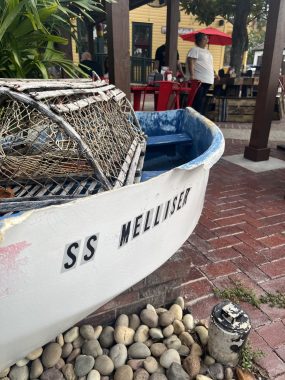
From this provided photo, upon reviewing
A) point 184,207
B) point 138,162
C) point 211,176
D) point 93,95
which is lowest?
point 211,176

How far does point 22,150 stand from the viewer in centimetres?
196

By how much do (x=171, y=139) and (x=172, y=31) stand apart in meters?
5.69

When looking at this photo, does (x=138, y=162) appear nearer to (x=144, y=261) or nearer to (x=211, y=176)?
(x=144, y=261)

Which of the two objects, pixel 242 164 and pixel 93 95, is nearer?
pixel 93 95

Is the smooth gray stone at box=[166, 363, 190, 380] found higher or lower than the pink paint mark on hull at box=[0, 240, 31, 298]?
lower

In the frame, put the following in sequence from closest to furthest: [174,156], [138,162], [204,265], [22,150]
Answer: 1. [22,150]
2. [138,162]
3. [204,265]
4. [174,156]

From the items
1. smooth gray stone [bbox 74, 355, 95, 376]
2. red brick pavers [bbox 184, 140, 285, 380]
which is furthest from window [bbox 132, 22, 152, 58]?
smooth gray stone [bbox 74, 355, 95, 376]

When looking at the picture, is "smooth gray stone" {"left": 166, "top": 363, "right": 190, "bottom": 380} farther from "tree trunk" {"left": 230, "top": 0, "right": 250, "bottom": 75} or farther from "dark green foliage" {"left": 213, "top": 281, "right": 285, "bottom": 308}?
"tree trunk" {"left": 230, "top": 0, "right": 250, "bottom": 75}

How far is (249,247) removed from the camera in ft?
9.17

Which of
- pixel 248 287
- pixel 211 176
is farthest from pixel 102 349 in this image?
pixel 211 176

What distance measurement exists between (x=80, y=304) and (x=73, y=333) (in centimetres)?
54

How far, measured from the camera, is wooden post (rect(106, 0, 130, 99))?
3432mm

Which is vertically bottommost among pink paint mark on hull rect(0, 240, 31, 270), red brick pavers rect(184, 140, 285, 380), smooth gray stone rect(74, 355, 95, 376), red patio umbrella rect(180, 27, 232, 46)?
red brick pavers rect(184, 140, 285, 380)

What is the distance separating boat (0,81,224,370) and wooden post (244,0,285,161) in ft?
10.6
